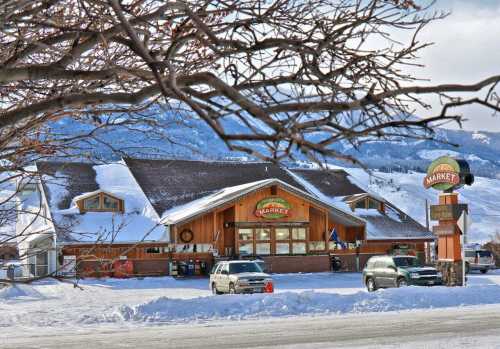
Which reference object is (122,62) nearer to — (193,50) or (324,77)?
(193,50)

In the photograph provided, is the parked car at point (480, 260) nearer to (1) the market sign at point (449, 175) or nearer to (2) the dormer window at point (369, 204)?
(2) the dormer window at point (369, 204)

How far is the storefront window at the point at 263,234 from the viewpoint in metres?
49.0

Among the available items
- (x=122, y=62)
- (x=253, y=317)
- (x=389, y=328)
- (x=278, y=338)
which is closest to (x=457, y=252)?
(x=253, y=317)

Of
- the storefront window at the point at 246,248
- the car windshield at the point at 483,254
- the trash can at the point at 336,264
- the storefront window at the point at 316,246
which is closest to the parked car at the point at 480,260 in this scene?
the car windshield at the point at 483,254

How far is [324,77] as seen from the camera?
5.26m

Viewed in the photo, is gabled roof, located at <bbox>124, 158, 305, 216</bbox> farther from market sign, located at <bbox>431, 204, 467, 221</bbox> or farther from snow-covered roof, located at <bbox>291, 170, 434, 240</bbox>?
market sign, located at <bbox>431, 204, 467, 221</bbox>

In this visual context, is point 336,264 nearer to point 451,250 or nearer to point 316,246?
point 316,246

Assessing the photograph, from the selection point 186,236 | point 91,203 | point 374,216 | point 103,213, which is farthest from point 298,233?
A: point 91,203

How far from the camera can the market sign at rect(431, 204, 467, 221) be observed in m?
32.4

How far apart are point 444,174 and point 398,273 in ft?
16.2

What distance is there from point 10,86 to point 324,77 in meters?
3.11

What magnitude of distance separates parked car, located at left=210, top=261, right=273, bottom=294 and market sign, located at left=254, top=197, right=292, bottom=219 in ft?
54.4

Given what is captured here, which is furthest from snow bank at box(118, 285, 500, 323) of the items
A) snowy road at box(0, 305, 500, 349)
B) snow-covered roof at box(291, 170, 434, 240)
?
snow-covered roof at box(291, 170, 434, 240)

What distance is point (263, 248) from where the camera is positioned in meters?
49.2
